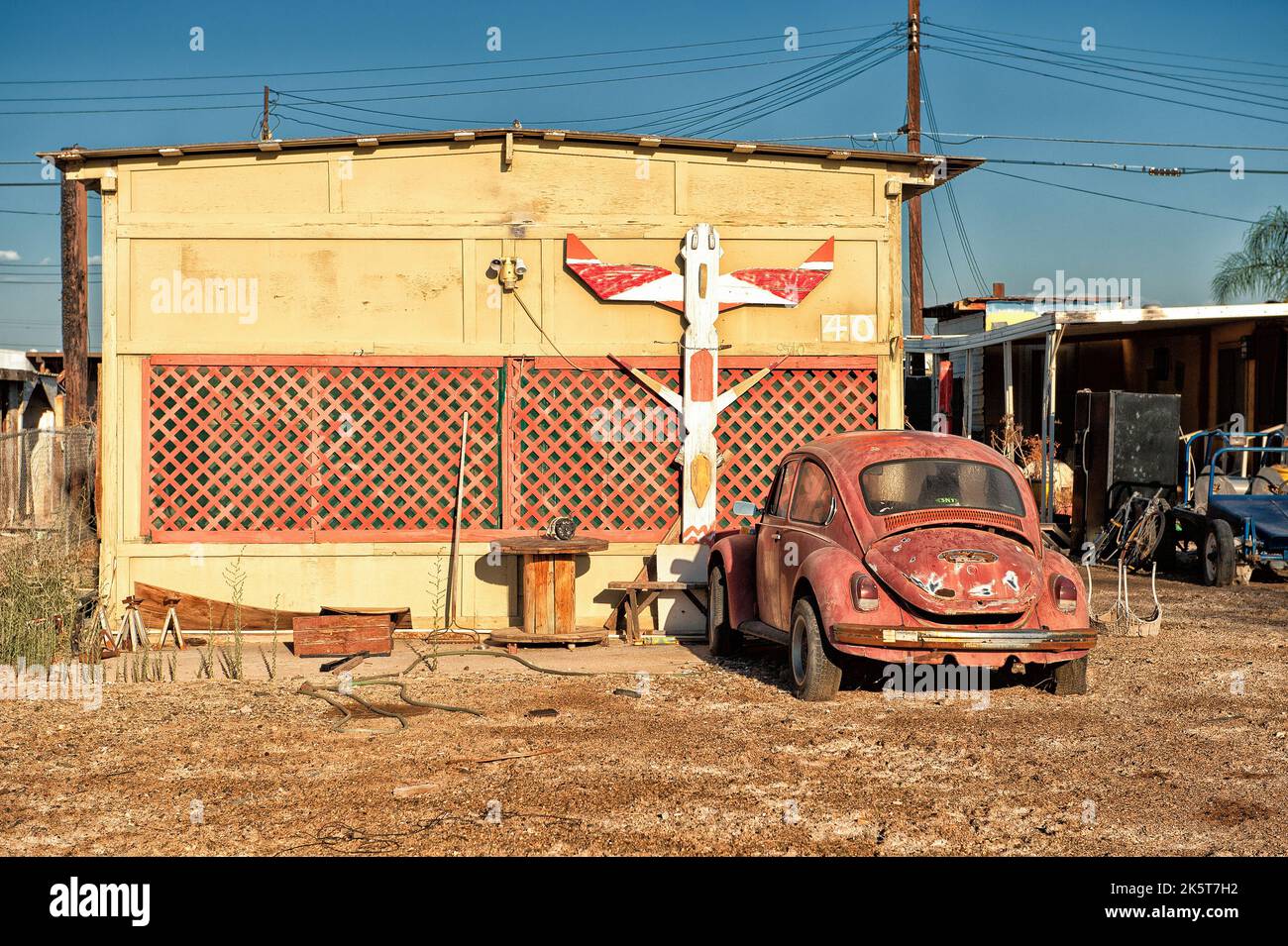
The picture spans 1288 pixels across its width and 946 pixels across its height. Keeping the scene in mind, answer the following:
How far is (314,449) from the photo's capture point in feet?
37.1

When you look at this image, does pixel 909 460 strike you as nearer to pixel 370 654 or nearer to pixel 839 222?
pixel 839 222

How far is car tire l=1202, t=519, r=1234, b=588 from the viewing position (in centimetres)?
1441

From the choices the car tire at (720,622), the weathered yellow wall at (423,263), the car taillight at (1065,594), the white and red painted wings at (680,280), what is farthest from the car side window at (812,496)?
the white and red painted wings at (680,280)

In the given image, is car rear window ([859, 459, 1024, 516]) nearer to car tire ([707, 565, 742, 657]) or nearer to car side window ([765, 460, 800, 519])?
car side window ([765, 460, 800, 519])

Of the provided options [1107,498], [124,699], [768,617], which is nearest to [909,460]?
[768,617]

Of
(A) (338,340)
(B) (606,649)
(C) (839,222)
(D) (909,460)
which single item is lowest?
(B) (606,649)

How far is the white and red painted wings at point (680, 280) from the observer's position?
11438 mm

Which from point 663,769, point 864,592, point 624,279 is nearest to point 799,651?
point 864,592

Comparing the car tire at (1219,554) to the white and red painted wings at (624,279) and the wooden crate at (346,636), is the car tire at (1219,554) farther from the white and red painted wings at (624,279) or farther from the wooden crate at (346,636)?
the wooden crate at (346,636)

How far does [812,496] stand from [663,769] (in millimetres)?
3174

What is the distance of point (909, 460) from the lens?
8875 mm

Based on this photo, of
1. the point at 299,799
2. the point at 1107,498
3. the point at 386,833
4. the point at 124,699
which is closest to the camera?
the point at 386,833
